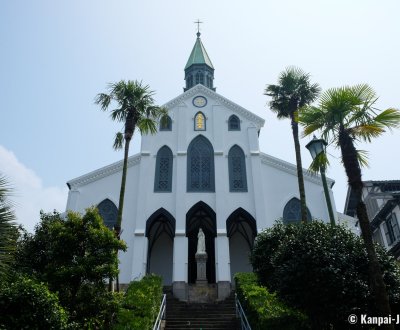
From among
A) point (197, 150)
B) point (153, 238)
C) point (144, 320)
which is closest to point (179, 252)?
point (153, 238)

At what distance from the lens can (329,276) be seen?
9.65m

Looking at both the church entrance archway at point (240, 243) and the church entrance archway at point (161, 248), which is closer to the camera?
the church entrance archway at point (161, 248)

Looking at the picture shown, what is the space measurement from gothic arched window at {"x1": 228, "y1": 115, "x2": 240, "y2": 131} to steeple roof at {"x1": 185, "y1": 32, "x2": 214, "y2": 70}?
33.5 ft

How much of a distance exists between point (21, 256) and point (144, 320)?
5833 mm

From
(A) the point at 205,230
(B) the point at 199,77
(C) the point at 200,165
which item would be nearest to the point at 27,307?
(C) the point at 200,165

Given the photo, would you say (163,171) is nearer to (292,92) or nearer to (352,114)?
(292,92)

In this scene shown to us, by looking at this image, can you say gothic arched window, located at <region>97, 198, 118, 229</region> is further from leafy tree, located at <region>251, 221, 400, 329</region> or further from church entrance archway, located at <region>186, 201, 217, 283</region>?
leafy tree, located at <region>251, 221, 400, 329</region>

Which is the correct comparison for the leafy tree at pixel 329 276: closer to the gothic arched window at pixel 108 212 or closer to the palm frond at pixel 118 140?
the palm frond at pixel 118 140

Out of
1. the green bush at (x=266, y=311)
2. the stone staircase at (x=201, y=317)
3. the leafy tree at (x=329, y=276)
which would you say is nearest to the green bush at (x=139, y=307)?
the stone staircase at (x=201, y=317)

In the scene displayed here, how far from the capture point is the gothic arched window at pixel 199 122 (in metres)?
28.2

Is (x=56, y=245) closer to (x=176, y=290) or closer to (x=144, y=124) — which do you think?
(x=144, y=124)

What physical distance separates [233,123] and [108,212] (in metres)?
11.2

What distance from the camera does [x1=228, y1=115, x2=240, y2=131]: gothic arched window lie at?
93.1 ft

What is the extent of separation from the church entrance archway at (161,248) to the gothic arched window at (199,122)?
7.06m
